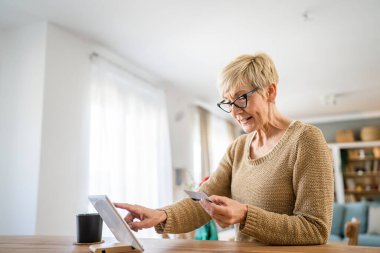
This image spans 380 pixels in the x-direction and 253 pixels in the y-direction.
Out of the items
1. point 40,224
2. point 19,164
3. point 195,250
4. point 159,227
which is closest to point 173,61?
point 19,164

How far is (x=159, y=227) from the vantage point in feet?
3.76

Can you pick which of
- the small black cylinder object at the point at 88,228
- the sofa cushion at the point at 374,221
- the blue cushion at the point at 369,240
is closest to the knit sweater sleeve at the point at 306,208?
the small black cylinder object at the point at 88,228

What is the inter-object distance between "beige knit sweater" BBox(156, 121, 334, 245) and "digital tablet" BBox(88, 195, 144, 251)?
0.23 metres

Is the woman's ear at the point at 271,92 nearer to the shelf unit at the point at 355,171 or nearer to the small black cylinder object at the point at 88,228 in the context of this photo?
the small black cylinder object at the point at 88,228

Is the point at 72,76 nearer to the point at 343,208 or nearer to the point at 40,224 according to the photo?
the point at 40,224

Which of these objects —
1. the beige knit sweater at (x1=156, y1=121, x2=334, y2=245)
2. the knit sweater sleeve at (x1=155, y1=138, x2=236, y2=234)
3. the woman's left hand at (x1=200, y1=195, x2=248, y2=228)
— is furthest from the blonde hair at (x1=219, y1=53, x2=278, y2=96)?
the woman's left hand at (x1=200, y1=195, x2=248, y2=228)

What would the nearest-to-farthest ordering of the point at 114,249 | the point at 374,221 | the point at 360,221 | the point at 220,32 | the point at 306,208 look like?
the point at 114,249 < the point at 306,208 < the point at 220,32 < the point at 374,221 < the point at 360,221

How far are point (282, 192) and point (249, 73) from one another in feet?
1.42

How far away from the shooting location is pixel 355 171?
6.94m

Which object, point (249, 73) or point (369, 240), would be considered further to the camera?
point (369, 240)

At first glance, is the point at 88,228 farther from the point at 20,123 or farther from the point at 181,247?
the point at 20,123

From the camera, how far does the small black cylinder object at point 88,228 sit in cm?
106

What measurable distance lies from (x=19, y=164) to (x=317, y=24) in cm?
294

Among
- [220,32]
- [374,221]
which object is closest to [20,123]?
[220,32]
